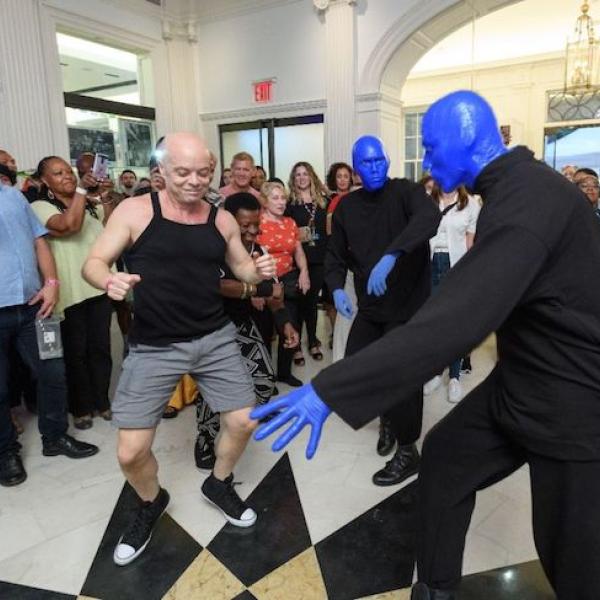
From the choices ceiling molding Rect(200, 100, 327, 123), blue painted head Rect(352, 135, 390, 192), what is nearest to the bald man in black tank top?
blue painted head Rect(352, 135, 390, 192)

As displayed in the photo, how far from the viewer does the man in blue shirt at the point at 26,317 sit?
2232 millimetres

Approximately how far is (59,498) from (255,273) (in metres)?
1.31

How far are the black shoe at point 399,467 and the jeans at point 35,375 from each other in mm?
1558

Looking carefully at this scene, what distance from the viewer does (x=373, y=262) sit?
2.24 metres

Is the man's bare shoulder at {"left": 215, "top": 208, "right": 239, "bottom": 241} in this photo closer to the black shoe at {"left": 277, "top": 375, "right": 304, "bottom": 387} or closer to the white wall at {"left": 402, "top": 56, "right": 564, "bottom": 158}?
the black shoe at {"left": 277, "top": 375, "right": 304, "bottom": 387}

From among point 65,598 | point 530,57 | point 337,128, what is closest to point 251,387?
point 65,598

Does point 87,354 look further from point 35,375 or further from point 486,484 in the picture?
point 486,484

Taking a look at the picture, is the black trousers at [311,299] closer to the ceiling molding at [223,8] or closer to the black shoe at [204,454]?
the black shoe at [204,454]

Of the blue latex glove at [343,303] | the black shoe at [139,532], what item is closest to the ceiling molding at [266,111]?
the blue latex glove at [343,303]

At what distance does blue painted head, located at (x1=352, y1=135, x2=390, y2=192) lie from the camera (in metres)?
2.12

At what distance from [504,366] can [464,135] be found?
54 centimetres

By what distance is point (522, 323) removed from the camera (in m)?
1.10

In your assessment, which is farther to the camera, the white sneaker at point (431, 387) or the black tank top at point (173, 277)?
the white sneaker at point (431, 387)

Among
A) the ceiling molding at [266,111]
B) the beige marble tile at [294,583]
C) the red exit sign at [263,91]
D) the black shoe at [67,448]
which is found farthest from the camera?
the red exit sign at [263,91]
